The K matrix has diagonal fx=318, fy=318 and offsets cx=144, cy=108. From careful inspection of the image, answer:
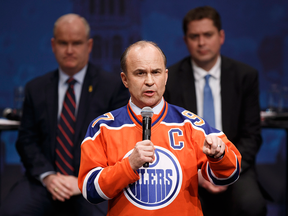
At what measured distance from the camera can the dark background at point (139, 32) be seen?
4.08 meters

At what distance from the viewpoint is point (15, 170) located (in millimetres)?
4180

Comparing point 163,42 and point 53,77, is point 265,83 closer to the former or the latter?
point 163,42

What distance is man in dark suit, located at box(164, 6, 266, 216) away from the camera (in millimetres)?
2160

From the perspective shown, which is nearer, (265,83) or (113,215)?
(113,215)

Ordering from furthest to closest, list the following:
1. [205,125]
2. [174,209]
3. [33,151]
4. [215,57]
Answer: [215,57] < [33,151] < [205,125] < [174,209]

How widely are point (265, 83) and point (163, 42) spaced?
57.2 inches

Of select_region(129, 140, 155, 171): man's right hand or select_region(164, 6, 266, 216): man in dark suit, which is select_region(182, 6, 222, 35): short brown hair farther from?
select_region(129, 140, 155, 171): man's right hand

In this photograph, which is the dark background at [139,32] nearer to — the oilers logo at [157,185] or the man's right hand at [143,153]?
the oilers logo at [157,185]

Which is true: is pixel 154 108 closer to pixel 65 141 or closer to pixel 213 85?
pixel 65 141

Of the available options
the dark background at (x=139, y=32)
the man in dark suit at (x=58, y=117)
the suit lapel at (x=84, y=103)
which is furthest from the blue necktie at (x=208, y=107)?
the dark background at (x=139, y=32)

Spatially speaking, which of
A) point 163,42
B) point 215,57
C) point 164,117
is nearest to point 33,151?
point 164,117

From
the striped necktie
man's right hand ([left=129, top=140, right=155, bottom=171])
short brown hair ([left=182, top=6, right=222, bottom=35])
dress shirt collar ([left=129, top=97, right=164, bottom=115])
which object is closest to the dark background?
short brown hair ([left=182, top=6, right=222, bottom=35])

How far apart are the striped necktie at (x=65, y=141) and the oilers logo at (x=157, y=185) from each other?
94cm

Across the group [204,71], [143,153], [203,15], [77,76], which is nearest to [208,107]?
[204,71]
